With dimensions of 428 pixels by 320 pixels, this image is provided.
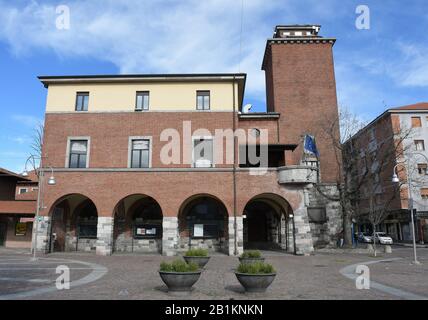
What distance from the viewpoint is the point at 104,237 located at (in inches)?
928

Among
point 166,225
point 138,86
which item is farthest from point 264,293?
point 138,86

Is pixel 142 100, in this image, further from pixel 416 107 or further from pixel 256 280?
pixel 416 107

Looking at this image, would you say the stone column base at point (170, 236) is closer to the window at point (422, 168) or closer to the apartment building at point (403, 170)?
the apartment building at point (403, 170)

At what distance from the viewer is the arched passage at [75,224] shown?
2578 cm

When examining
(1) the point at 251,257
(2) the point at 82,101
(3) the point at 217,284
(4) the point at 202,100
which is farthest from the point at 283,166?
(2) the point at 82,101

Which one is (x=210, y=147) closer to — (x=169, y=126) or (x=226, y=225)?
(x=169, y=126)

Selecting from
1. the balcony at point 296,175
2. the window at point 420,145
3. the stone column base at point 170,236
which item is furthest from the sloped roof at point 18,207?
the window at point 420,145

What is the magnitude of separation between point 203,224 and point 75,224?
31.5ft

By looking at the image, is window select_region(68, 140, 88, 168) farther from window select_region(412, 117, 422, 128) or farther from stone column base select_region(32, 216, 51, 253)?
window select_region(412, 117, 422, 128)

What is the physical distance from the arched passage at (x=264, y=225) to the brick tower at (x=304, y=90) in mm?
4410

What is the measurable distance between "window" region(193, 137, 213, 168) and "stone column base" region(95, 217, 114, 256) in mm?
6999

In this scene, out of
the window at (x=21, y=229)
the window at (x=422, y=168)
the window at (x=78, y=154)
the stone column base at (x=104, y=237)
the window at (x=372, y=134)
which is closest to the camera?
the stone column base at (x=104, y=237)

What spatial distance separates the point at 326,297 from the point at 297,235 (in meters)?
14.2
